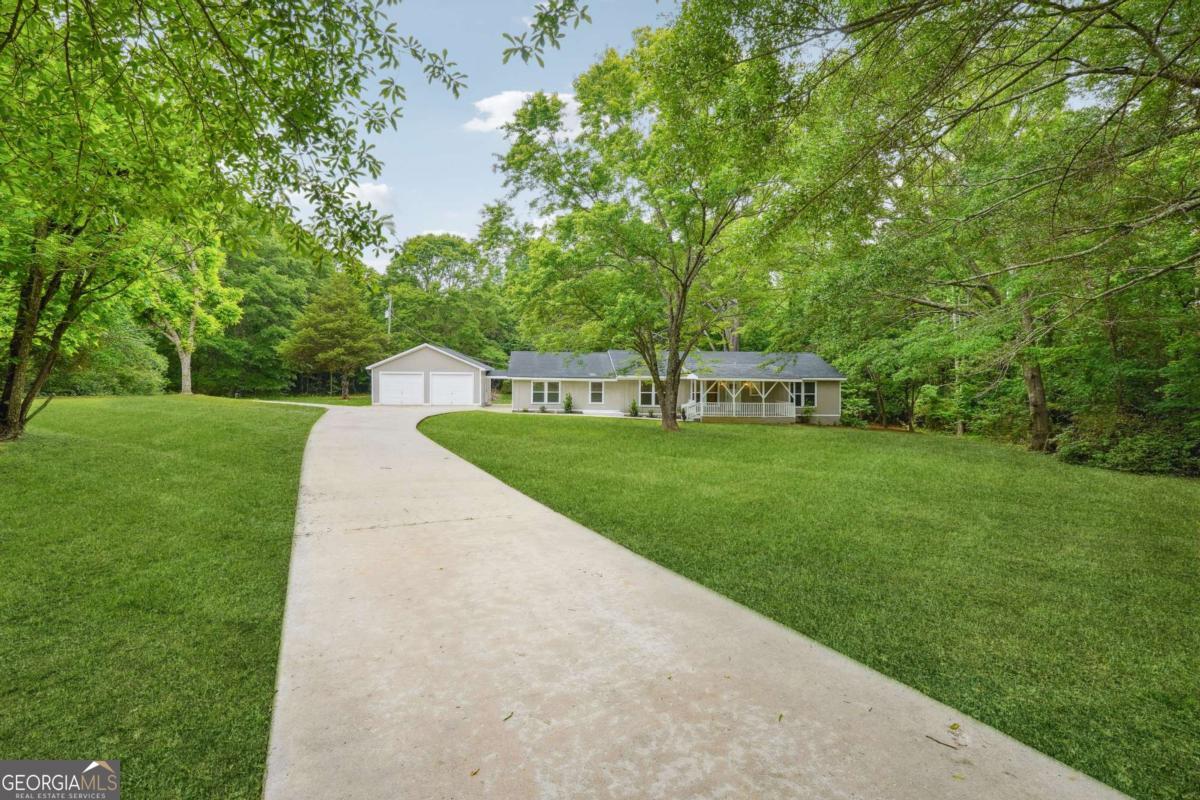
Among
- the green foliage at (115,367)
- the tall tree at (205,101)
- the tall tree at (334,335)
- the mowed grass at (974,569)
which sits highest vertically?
the tall tree at (334,335)

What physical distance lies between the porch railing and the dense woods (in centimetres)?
828

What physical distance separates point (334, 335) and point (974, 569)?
35.6 m

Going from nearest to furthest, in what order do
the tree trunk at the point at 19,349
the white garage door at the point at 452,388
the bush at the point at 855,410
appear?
the tree trunk at the point at 19,349 < the bush at the point at 855,410 < the white garage door at the point at 452,388

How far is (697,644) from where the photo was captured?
2.73 metres

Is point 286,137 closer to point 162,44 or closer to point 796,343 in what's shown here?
point 162,44

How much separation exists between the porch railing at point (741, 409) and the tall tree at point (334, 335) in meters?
22.8

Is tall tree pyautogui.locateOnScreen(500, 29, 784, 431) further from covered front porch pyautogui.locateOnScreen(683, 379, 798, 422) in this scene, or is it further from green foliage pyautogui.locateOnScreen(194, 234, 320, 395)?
green foliage pyautogui.locateOnScreen(194, 234, 320, 395)

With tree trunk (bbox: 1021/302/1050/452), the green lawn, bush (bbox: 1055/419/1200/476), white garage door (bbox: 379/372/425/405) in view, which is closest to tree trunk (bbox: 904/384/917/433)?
tree trunk (bbox: 1021/302/1050/452)

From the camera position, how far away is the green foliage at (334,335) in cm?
3209

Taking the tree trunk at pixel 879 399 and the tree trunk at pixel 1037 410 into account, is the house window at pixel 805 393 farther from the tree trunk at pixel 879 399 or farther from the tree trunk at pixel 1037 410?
the tree trunk at pixel 1037 410

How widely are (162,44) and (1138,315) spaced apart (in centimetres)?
1394

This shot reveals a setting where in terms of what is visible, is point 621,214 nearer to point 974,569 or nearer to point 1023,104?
point 1023,104

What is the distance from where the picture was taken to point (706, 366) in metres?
21.9

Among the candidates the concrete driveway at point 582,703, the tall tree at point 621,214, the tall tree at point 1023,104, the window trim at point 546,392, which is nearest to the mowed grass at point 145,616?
the concrete driveway at point 582,703
